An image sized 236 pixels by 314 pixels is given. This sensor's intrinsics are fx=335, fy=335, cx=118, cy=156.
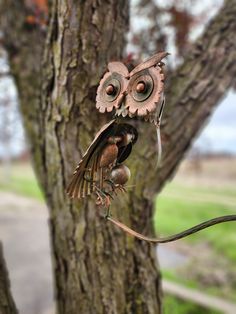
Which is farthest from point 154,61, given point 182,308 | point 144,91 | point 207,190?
point 207,190

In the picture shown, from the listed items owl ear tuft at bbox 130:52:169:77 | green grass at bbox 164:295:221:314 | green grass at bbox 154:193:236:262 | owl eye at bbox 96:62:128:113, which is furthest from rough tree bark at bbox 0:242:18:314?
green grass at bbox 154:193:236:262

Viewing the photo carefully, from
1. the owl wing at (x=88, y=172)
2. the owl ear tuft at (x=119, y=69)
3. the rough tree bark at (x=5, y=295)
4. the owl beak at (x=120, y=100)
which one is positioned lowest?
the rough tree bark at (x=5, y=295)

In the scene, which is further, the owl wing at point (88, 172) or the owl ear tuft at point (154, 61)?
the owl wing at point (88, 172)

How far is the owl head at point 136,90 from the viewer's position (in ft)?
2.15

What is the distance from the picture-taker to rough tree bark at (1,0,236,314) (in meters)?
1.33

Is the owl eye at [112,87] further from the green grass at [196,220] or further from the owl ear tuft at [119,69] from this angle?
the green grass at [196,220]

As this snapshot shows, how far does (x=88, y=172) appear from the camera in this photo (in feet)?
2.69

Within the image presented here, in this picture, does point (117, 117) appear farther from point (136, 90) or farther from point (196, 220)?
point (196, 220)

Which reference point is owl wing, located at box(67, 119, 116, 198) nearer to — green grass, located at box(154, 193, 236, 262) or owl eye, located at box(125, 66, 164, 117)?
owl eye, located at box(125, 66, 164, 117)

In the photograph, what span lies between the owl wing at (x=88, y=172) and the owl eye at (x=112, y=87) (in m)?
0.05

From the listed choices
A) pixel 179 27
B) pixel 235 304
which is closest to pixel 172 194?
pixel 235 304

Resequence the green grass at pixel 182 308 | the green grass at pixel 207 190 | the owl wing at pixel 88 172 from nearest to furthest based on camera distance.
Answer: the owl wing at pixel 88 172
the green grass at pixel 182 308
the green grass at pixel 207 190

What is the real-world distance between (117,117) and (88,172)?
0.16 m

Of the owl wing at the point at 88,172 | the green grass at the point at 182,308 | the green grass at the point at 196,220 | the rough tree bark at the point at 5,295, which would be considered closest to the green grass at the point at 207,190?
the green grass at the point at 196,220
